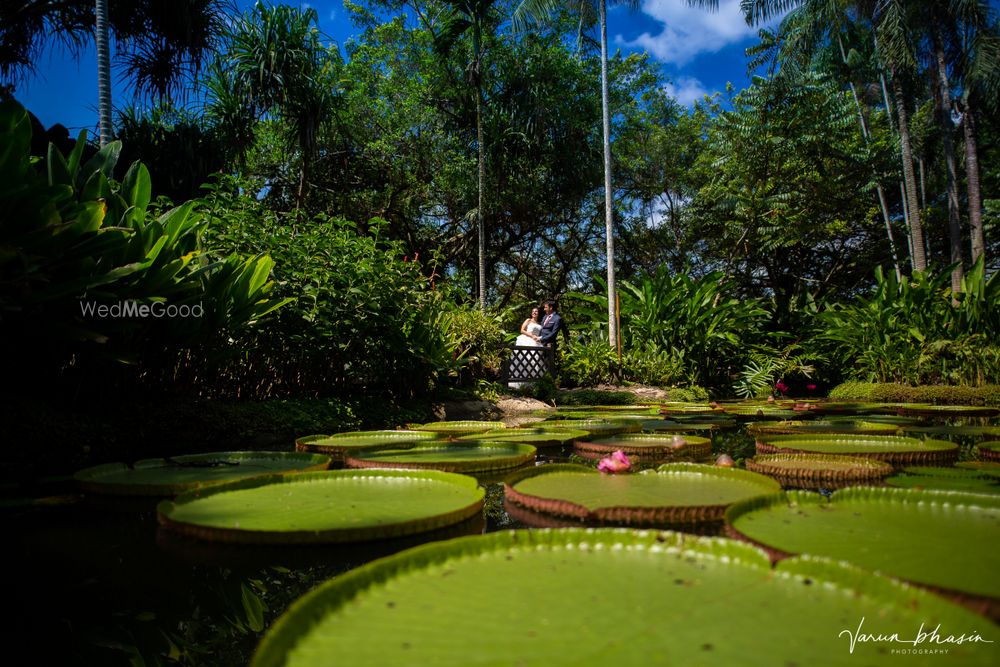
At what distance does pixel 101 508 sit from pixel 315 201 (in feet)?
41.6

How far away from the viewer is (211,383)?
350 centimetres

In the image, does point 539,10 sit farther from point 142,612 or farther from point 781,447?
point 142,612

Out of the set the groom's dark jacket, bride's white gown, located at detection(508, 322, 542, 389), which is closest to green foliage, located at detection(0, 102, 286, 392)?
bride's white gown, located at detection(508, 322, 542, 389)

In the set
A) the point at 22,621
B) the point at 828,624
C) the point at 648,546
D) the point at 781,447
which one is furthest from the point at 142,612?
the point at 781,447

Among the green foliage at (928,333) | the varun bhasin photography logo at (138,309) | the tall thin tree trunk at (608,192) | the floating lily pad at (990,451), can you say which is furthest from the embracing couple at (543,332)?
the floating lily pad at (990,451)

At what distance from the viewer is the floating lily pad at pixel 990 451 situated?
228 centimetres

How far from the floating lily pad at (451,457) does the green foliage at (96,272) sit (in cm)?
116

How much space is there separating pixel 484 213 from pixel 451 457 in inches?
443

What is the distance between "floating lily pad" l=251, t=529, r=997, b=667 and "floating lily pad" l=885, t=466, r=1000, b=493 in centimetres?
119

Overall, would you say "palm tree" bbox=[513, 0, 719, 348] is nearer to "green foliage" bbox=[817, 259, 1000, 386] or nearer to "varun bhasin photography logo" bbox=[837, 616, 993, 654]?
"green foliage" bbox=[817, 259, 1000, 386]

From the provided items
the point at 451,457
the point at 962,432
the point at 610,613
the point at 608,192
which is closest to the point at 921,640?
the point at 610,613

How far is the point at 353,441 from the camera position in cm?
297

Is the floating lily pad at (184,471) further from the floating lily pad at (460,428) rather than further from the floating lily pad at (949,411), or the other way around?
the floating lily pad at (949,411)

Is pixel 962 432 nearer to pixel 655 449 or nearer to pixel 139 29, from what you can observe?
pixel 655 449
